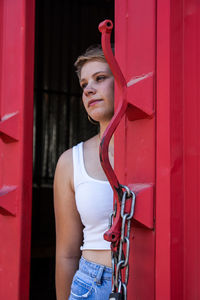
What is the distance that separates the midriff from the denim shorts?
2 centimetres

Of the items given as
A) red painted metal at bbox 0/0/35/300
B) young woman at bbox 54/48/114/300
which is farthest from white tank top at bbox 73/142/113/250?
red painted metal at bbox 0/0/35/300

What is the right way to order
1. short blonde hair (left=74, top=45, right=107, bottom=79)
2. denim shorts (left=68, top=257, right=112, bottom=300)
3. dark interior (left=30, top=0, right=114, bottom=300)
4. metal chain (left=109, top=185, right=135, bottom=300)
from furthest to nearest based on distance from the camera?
dark interior (left=30, top=0, right=114, bottom=300) < short blonde hair (left=74, top=45, right=107, bottom=79) < denim shorts (left=68, top=257, right=112, bottom=300) < metal chain (left=109, top=185, right=135, bottom=300)

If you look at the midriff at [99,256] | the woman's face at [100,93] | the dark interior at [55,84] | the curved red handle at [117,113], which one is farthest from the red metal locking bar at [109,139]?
the dark interior at [55,84]

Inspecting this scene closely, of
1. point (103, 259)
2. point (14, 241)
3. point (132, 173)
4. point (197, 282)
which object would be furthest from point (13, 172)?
point (197, 282)

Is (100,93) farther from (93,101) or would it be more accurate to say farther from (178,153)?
(178,153)

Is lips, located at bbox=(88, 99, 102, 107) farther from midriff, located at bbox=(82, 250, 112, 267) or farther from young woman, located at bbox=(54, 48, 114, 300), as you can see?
midriff, located at bbox=(82, 250, 112, 267)

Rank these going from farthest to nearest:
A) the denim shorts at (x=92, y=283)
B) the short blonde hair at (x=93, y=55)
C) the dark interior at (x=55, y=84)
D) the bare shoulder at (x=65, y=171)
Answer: the dark interior at (x=55, y=84) → the bare shoulder at (x=65, y=171) → the short blonde hair at (x=93, y=55) → the denim shorts at (x=92, y=283)

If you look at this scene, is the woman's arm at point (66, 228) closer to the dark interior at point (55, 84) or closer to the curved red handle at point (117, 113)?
the curved red handle at point (117, 113)

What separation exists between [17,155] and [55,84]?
678 cm

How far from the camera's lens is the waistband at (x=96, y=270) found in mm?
1680

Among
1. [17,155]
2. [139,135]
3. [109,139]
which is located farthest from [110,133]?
[17,155]

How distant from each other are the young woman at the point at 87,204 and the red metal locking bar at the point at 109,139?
0.51 meters

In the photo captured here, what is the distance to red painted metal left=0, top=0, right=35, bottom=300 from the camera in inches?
67.6

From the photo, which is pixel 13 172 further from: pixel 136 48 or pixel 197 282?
pixel 197 282
